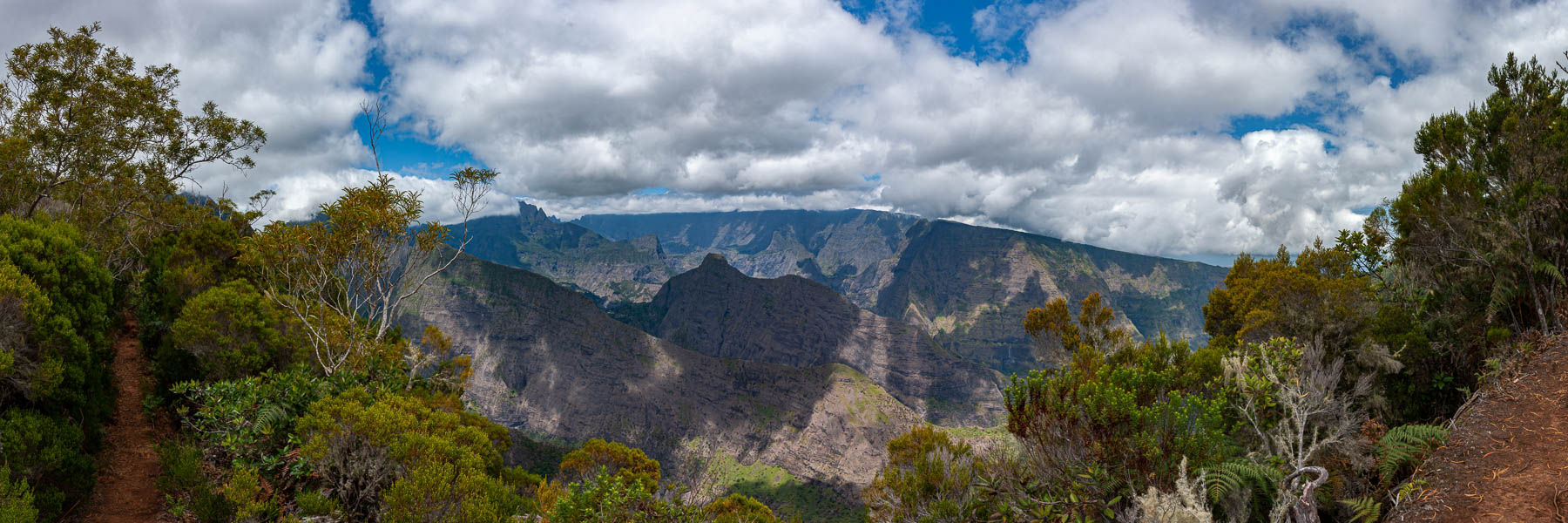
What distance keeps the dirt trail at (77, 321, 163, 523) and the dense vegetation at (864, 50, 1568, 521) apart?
17120 mm

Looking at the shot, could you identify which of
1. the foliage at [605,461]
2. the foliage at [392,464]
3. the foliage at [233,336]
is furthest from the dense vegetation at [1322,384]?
the foliage at [233,336]

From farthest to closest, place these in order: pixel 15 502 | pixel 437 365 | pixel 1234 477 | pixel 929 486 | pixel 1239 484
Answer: pixel 437 365
pixel 929 486
pixel 1239 484
pixel 1234 477
pixel 15 502

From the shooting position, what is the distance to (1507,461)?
10562 mm

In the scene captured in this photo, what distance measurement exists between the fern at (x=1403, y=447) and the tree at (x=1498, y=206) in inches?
299

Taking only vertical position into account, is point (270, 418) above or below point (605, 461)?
above

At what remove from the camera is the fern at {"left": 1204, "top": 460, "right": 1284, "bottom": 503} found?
9922 mm

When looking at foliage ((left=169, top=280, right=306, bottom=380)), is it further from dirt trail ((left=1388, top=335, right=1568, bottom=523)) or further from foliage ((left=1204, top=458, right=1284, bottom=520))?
dirt trail ((left=1388, top=335, right=1568, bottom=523))

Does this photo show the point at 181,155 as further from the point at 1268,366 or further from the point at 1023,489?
the point at 1268,366

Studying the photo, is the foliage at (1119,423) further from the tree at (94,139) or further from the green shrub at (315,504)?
the tree at (94,139)

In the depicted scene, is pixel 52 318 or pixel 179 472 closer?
pixel 179 472

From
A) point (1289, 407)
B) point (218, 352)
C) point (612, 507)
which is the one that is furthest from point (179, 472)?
point (1289, 407)

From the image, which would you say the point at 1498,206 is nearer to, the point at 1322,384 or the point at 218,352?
the point at 1322,384

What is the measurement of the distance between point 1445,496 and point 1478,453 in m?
2.10

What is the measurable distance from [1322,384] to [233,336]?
3342 cm
